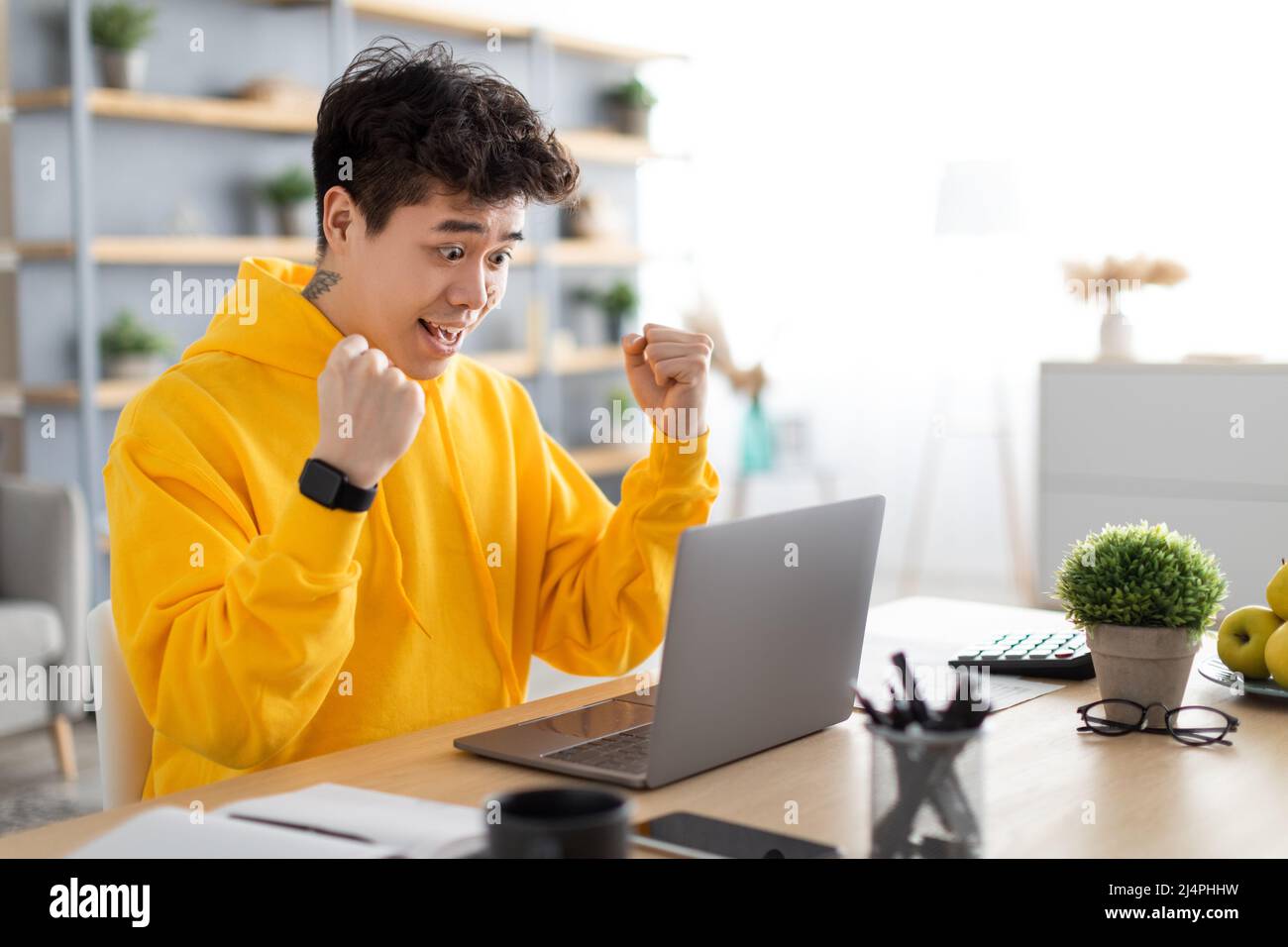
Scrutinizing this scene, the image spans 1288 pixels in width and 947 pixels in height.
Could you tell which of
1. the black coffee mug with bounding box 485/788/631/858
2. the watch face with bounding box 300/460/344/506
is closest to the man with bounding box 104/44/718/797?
the watch face with bounding box 300/460/344/506

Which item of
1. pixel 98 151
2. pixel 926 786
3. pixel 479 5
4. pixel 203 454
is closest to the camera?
pixel 926 786

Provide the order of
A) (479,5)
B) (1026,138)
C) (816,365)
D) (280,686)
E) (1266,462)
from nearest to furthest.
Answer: (280,686) → (1266,462) → (479,5) → (1026,138) → (816,365)

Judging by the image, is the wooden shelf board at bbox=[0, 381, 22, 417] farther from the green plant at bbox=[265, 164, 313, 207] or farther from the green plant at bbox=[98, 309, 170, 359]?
the green plant at bbox=[265, 164, 313, 207]

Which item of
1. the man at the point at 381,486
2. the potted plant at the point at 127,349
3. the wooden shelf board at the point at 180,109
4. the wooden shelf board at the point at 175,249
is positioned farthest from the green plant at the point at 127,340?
the man at the point at 381,486

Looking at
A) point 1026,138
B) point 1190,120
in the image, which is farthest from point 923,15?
point 1190,120

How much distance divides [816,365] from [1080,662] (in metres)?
4.69

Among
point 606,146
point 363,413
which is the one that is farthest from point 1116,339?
point 363,413

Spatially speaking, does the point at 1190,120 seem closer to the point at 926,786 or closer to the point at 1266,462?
the point at 1266,462

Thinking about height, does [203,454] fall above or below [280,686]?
above

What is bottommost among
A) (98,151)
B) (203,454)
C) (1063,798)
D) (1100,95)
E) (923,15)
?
(1063,798)

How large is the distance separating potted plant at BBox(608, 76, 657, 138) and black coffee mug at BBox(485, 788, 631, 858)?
5.04 metres

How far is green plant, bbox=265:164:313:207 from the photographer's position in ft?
14.1

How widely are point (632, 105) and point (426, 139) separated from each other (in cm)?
427

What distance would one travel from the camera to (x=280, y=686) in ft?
4.28
